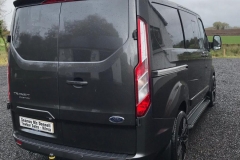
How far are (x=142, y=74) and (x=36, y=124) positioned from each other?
132cm

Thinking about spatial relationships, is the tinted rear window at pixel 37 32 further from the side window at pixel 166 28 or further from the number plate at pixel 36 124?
the side window at pixel 166 28

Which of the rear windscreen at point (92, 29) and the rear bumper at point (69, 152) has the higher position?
the rear windscreen at point (92, 29)

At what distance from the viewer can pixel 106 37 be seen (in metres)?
2.30

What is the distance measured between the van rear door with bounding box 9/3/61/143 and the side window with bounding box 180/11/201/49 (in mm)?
1910

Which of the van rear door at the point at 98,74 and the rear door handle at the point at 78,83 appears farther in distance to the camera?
the rear door handle at the point at 78,83

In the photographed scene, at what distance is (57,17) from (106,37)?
23.6 inches

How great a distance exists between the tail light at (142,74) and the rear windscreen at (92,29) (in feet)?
0.47

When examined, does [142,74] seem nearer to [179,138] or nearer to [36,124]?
[179,138]

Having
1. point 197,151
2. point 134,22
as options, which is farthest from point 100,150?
point 197,151

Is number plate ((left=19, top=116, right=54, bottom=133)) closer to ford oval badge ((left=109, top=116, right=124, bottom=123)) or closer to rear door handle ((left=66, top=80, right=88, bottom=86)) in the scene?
rear door handle ((left=66, top=80, right=88, bottom=86))

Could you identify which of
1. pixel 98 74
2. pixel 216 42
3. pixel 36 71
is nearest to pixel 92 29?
pixel 98 74

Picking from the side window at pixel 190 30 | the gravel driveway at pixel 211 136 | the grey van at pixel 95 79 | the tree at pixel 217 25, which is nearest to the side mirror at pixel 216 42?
the side window at pixel 190 30

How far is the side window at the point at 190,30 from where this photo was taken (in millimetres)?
3659

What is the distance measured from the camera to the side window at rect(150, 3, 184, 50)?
249 centimetres
